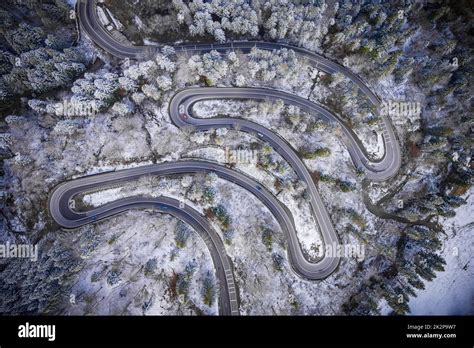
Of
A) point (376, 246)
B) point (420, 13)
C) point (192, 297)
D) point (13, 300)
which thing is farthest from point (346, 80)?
point (13, 300)

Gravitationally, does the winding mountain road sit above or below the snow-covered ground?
above

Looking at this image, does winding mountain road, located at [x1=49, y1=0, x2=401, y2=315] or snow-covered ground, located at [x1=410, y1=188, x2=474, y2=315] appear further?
winding mountain road, located at [x1=49, y1=0, x2=401, y2=315]

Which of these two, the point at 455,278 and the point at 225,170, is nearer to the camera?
the point at 455,278

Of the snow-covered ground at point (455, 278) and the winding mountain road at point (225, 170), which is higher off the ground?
the winding mountain road at point (225, 170)

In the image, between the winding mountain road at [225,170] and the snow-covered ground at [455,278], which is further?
the winding mountain road at [225,170]

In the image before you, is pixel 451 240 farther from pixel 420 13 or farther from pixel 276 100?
pixel 420 13
